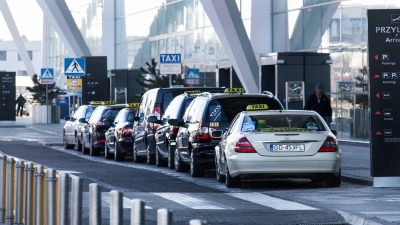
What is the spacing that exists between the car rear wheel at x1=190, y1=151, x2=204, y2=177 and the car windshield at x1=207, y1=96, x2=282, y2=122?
2.56 feet

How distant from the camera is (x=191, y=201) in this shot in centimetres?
1299

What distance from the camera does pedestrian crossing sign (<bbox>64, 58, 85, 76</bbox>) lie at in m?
38.7

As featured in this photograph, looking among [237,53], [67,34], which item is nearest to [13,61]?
[67,34]

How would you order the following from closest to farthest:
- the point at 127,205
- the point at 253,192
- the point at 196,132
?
1. the point at 127,205
2. the point at 253,192
3. the point at 196,132

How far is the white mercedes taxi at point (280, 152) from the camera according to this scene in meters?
14.9

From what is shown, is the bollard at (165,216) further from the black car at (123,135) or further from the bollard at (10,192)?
the black car at (123,135)

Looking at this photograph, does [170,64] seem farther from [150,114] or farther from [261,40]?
[150,114]

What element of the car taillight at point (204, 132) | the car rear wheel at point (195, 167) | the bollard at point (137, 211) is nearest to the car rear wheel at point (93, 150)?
the car rear wheel at point (195, 167)

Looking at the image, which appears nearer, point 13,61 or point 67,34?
point 67,34

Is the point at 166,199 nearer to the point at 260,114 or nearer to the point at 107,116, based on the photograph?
the point at 260,114

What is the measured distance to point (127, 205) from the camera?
12.1 m

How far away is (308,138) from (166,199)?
2.78 m

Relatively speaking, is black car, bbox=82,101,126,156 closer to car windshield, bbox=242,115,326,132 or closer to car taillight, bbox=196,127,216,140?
car taillight, bbox=196,127,216,140

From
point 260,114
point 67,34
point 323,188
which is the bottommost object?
point 323,188
